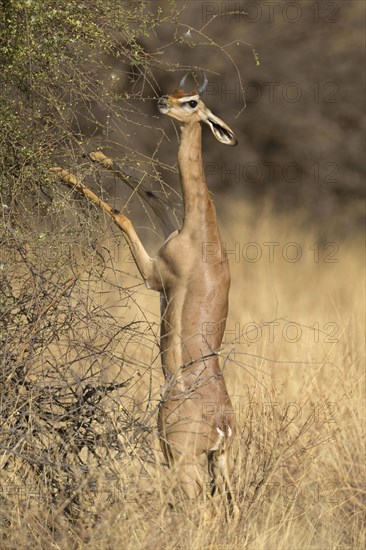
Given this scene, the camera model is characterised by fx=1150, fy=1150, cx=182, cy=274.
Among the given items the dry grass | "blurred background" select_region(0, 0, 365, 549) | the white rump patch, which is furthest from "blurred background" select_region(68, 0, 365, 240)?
the white rump patch

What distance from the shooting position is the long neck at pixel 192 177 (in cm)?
618

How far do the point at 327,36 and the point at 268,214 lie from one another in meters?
4.17

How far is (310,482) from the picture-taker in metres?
6.04

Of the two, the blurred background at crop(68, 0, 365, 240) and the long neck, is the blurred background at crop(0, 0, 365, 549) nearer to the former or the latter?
the long neck

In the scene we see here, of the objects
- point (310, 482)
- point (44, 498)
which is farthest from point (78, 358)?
point (310, 482)

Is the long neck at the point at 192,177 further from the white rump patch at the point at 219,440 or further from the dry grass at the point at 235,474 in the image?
the white rump patch at the point at 219,440

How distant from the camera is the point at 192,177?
6.28 m

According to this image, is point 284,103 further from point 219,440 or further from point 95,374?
point 95,374

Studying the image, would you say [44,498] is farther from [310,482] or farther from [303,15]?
[303,15]

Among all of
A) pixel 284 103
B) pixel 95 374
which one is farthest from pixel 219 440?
pixel 284 103

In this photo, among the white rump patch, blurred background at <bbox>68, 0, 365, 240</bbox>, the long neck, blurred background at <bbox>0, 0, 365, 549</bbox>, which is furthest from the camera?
blurred background at <bbox>68, 0, 365, 240</bbox>

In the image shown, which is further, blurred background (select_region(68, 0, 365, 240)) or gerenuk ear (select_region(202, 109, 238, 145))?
blurred background (select_region(68, 0, 365, 240))

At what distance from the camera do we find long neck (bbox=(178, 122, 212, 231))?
618cm

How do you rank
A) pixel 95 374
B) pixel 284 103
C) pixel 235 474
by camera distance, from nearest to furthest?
1. pixel 95 374
2. pixel 235 474
3. pixel 284 103
